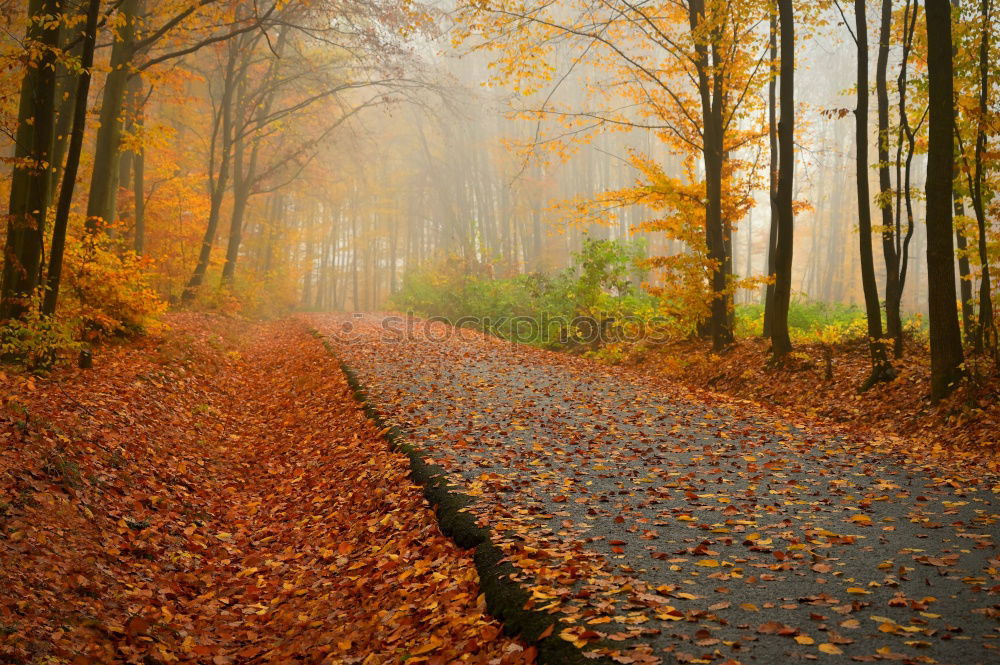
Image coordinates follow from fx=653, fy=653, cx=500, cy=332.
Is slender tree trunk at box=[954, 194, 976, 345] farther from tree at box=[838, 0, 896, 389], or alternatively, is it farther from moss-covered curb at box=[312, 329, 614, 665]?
moss-covered curb at box=[312, 329, 614, 665]

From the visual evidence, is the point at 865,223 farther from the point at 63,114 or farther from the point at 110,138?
the point at 110,138

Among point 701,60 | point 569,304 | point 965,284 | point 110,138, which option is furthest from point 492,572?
point 569,304

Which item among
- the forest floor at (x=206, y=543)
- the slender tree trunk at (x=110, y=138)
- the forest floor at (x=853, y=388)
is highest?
the slender tree trunk at (x=110, y=138)

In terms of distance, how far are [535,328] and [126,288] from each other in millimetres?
10610

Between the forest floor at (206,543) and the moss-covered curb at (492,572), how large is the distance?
0.10 meters

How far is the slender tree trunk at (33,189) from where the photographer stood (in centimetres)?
764

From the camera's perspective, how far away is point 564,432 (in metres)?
7.79

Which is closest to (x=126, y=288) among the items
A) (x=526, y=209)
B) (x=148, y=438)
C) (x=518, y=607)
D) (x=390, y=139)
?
(x=148, y=438)

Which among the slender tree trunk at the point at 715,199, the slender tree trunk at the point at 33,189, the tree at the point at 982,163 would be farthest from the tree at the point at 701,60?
the slender tree trunk at the point at 33,189

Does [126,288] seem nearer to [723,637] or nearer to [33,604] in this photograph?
[33,604]

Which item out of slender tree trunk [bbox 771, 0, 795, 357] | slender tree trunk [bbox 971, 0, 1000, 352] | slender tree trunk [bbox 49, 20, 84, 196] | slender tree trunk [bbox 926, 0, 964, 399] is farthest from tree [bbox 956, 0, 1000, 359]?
slender tree trunk [bbox 49, 20, 84, 196]

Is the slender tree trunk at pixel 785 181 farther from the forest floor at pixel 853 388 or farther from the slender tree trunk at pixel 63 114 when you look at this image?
the slender tree trunk at pixel 63 114

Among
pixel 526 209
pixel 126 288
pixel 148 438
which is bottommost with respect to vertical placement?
pixel 148 438

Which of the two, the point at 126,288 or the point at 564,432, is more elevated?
the point at 126,288
